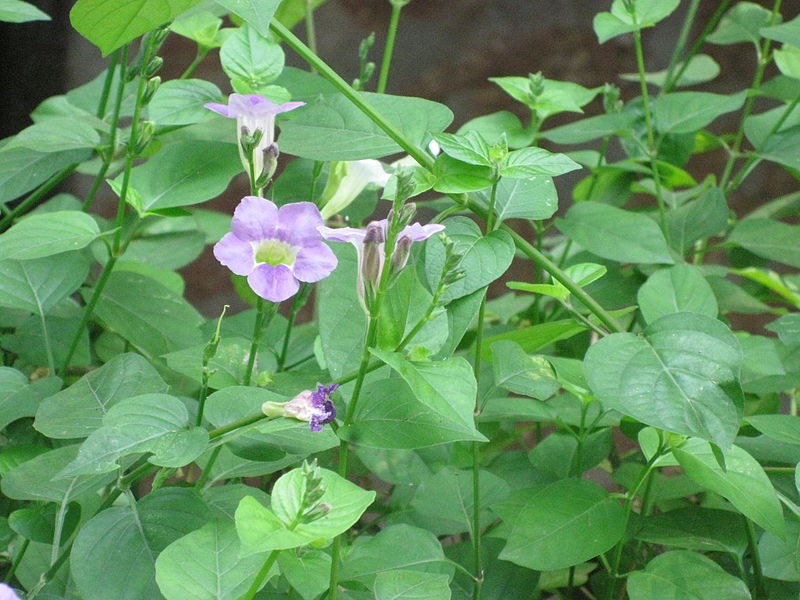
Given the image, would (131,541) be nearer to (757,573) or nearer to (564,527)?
(564,527)

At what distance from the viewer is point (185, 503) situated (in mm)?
543

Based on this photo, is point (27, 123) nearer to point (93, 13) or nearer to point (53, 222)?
point (53, 222)

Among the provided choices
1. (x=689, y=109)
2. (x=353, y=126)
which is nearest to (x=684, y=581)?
(x=353, y=126)

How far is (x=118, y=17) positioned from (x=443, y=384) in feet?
0.94

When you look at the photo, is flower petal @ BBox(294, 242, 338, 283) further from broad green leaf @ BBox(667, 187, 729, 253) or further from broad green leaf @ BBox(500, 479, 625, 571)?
broad green leaf @ BBox(667, 187, 729, 253)

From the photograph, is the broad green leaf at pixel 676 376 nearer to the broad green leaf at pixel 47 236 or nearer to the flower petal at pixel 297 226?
the flower petal at pixel 297 226

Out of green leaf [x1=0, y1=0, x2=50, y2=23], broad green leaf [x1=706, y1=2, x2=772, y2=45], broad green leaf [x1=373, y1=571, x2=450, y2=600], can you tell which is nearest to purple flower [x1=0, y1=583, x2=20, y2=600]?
broad green leaf [x1=373, y1=571, x2=450, y2=600]

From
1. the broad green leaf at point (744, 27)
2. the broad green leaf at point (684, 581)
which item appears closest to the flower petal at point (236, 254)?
the broad green leaf at point (684, 581)

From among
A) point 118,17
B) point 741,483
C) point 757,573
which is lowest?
point 757,573

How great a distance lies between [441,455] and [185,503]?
24 centimetres

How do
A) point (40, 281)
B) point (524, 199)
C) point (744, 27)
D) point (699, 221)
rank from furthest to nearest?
point (744, 27), point (699, 221), point (40, 281), point (524, 199)

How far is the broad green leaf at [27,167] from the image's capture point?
0.74m

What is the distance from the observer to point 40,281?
28.9 inches

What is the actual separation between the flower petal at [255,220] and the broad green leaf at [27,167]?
294 millimetres
